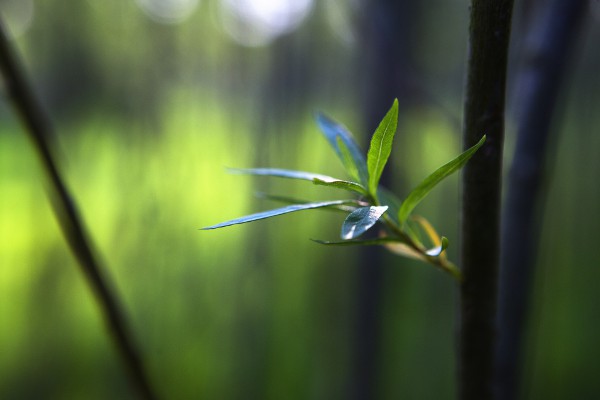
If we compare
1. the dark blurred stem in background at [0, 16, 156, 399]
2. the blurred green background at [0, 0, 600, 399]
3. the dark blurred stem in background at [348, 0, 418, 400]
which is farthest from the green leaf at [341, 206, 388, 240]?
the blurred green background at [0, 0, 600, 399]

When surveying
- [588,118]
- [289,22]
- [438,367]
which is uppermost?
[289,22]

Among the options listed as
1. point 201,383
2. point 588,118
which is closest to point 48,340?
point 201,383

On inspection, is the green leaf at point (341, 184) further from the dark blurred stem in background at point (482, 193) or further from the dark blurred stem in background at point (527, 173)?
the dark blurred stem in background at point (527, 173)

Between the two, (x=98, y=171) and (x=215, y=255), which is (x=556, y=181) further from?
(x=98, y=171)

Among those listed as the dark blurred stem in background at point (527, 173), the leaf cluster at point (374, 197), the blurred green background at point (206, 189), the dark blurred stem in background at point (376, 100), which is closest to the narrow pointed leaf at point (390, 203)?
the leaf cluster at point (374, 197)

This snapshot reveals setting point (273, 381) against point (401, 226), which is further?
point (273, 381)

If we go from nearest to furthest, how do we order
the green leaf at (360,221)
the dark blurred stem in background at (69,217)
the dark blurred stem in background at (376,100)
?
the green leaf at (360,221) → the dark blurred stem in background at (69,217) → the dark blurred stem in background at (376,100)
